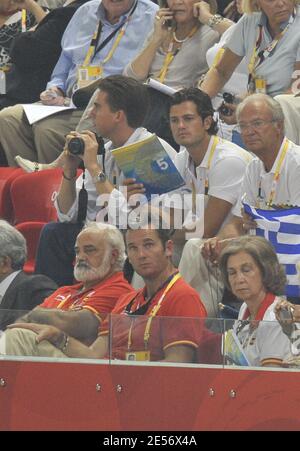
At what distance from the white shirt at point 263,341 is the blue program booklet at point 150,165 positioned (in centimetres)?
184

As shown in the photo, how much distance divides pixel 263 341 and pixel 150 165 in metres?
2.03

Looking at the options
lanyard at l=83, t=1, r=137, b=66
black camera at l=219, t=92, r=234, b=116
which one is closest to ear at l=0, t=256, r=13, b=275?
black camera at l=219, t=92, r=234, b=116

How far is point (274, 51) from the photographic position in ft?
30.7

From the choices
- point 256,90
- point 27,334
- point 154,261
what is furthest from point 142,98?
point 27,334

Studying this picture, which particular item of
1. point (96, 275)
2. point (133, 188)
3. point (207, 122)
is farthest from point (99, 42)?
point (96, 275)

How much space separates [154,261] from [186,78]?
2668mm

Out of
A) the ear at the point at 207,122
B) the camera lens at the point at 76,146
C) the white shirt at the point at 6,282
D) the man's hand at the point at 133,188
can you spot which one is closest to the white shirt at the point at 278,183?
the ear at the point at 207,122

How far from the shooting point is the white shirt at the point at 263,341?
6738 mm

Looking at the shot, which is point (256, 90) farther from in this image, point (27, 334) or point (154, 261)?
point (27, 334)

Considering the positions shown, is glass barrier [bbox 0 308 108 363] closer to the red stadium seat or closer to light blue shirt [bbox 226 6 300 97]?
light blue shirt [bbox 226 6 300 97]

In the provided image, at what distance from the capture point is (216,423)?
684 centimetres

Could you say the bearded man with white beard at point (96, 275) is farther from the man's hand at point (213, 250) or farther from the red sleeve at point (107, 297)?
the man's hand at point (213, 250)

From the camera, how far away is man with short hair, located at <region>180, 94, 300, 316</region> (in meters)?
8.27

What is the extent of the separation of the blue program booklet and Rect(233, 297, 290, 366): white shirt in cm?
184
